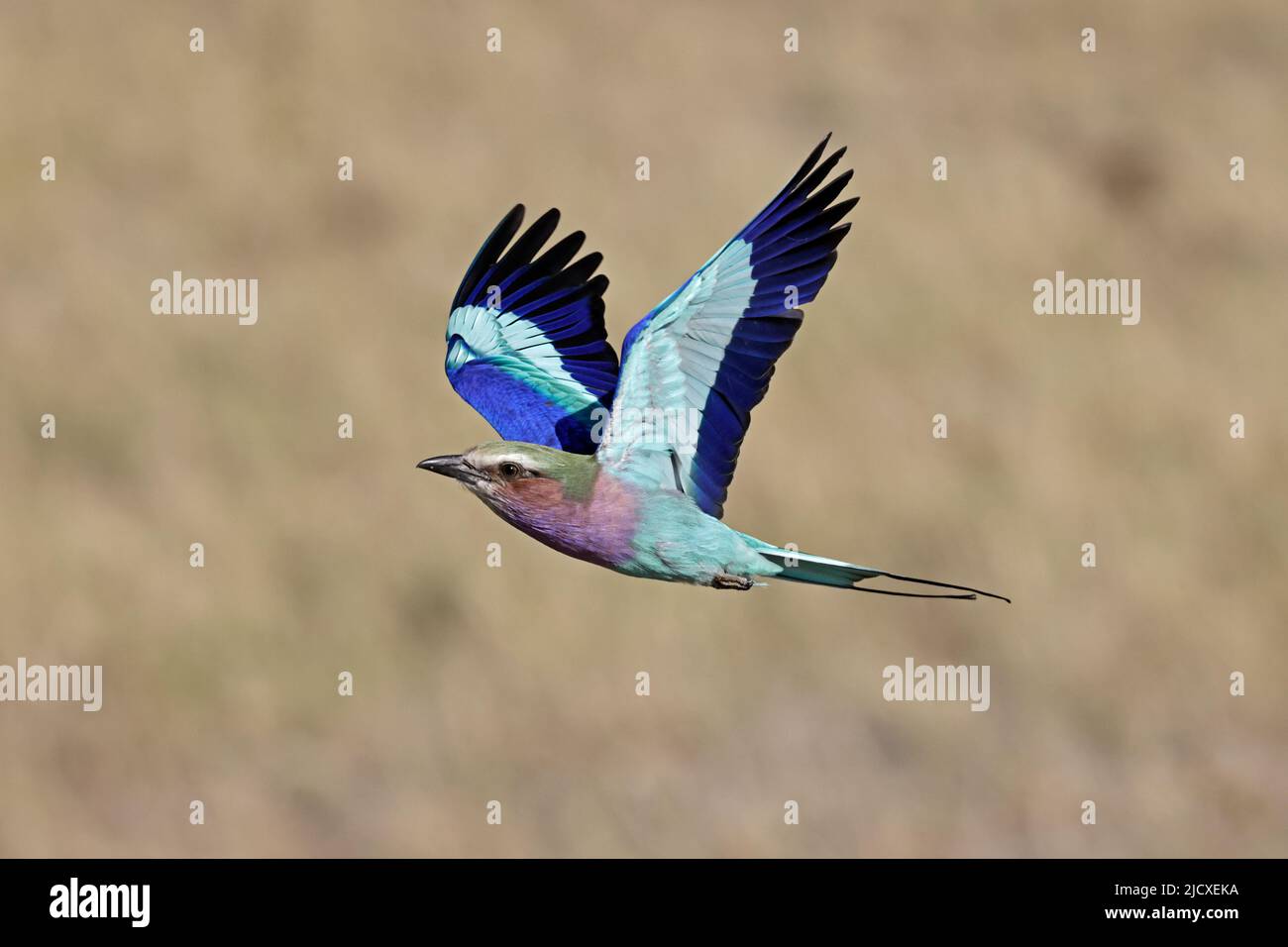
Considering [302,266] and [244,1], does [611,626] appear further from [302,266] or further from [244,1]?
[244,1]

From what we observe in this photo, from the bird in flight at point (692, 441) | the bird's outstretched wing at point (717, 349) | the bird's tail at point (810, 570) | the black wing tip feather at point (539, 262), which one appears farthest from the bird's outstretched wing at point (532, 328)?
the bird's tail at point (810, 570)

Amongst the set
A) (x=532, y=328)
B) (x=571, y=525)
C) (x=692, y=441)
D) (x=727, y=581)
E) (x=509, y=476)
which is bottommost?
(x=727, y=581)

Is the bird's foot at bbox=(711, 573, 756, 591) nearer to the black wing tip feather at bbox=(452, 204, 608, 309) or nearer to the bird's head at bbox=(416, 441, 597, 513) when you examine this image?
the bird's head at bbox=(416, 441, 597, 513)

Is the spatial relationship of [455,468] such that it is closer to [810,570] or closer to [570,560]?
[810,570]

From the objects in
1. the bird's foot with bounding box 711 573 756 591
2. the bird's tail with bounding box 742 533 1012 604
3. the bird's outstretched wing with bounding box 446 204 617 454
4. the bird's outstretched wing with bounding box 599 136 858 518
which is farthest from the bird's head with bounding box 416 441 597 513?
the bird's outstretched wing with bounding box 446 204 617 454

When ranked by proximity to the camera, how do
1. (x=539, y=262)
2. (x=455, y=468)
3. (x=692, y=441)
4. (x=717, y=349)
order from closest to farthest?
(x=455, y=468) → (x=692, y=441) → (x=717, y=349) → (x=539, y=262)

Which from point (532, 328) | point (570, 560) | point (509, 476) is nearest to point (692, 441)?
point (509, 476)
